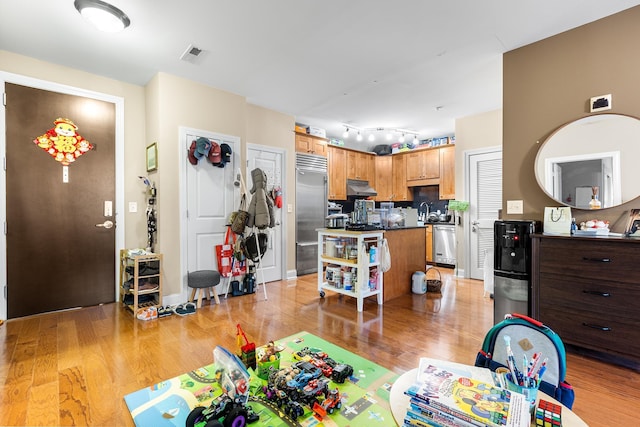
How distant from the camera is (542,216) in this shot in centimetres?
275

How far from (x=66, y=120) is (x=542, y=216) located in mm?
5157

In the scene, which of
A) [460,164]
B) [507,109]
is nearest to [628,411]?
[507,109]

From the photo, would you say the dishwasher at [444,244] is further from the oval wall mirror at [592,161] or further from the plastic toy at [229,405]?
the plastic toy at [229,405]

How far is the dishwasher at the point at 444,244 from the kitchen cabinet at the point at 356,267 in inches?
108

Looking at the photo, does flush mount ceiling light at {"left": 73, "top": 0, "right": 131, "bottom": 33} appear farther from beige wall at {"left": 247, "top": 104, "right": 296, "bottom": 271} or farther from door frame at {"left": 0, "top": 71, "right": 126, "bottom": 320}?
beige wall at {"left": 247, "top": 104, "right": 296, "bottom": 271}

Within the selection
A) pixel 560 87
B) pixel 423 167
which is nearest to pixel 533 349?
pixel 560 87

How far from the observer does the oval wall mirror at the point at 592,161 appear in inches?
92.2

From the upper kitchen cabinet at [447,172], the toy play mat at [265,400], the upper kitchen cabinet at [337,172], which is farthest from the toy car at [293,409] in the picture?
the upper kitchen cabinet at [447,172]

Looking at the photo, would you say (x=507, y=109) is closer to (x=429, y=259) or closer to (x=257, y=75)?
(x=257, y=75)

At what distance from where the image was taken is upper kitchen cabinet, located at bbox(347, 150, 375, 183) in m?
6.45

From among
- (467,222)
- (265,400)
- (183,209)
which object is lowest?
(265,400)

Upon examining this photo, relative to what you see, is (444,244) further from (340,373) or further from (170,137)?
(170,137)

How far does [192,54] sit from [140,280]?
2.57 meters

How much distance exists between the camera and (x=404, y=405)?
93cm
